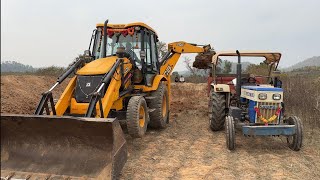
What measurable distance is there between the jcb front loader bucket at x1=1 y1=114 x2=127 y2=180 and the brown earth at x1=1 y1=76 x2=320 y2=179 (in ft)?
2.01

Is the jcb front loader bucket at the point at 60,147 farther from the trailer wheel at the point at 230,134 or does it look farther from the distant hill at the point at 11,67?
the trailer wheel at the point at 230,134

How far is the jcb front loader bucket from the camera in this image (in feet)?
13.9

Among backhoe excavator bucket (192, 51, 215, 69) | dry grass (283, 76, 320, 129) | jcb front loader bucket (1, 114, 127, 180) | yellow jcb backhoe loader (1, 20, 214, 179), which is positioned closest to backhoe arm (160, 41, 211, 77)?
yellow jcb backhoe loader (1, 20, 214, 179)

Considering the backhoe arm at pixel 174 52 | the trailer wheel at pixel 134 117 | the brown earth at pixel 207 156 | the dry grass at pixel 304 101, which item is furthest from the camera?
the backhoe arm at pixel 174 52

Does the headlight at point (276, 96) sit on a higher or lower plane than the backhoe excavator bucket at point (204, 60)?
lower

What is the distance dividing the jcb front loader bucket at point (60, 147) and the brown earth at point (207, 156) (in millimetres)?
614

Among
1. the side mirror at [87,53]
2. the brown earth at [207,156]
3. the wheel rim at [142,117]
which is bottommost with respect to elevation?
the brown earth at [207,156]

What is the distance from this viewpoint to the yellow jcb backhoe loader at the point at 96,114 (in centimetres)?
432

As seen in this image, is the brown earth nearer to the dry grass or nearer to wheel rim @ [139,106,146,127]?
wheel rim @ [139,106,146,127]

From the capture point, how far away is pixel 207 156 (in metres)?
5.79

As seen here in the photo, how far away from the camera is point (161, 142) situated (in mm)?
6766

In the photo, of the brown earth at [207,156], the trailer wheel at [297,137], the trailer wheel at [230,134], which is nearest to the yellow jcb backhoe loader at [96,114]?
the brown earth at [207,156]

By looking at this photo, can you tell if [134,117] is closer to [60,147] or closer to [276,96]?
[60,147]

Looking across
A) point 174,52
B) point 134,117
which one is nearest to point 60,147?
point 134,117
